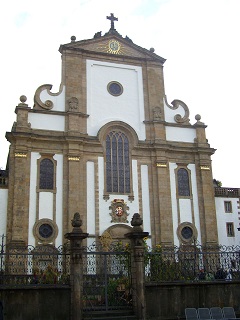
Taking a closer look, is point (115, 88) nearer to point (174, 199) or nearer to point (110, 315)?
point (174, 199)

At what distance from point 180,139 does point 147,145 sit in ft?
10.3

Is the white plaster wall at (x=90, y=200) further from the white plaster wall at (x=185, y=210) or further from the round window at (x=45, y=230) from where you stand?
the white plaster wall at (x=185, y=210)

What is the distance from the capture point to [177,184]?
32.3 meters

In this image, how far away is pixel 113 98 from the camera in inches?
1310

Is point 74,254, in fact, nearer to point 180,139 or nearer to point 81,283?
point 81,283

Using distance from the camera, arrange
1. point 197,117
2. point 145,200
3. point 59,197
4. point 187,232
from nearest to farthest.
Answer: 1. point 59,197
2. point 145,200
3. point 187,232
4. point 197,117

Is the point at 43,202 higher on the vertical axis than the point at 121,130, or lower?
lower

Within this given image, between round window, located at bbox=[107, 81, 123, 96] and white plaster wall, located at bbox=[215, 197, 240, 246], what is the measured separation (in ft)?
37.5

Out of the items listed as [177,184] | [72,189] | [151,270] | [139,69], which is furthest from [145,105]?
[151,270]

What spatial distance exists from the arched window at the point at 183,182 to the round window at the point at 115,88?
7.83 m

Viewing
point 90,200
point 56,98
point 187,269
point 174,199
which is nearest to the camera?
point 187,269

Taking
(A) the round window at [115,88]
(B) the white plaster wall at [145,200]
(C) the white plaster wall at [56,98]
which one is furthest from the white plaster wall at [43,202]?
(A) the round window at [115,88]

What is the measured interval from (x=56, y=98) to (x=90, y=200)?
818cm

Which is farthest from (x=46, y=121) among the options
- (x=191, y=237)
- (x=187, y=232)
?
(x=191, y=237)
